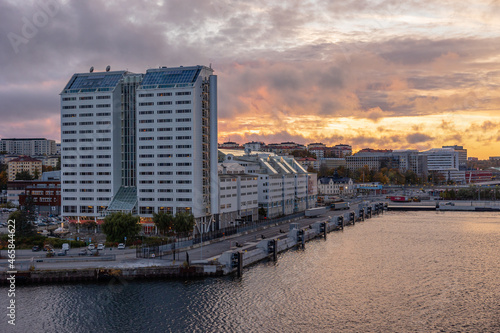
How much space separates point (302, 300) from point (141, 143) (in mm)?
43945

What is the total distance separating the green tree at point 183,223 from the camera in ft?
240

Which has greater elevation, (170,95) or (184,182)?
(170,95)

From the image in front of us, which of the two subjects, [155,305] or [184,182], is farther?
[184,182]

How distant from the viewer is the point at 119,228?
68.5 metres

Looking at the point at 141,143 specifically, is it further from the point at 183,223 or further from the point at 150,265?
the point at 150,265

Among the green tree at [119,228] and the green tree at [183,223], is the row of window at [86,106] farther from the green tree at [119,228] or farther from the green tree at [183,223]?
the green tree at [183,223]

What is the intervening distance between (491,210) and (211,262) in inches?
4241

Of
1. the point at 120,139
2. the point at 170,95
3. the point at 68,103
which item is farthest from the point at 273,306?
the point at 68,103

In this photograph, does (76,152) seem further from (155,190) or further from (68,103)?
(155,190)

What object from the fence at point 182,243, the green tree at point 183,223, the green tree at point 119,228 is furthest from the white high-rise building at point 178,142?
the green tree at point 119,228

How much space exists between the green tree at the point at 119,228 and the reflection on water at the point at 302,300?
16971 mm

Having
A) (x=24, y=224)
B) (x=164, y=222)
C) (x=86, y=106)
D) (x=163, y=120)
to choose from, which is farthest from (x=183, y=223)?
(x=86, y=106)

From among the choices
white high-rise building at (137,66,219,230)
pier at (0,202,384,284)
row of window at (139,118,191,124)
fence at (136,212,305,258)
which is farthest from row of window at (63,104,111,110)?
pier at (0,202,384,284)

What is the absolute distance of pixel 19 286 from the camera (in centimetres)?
5138
